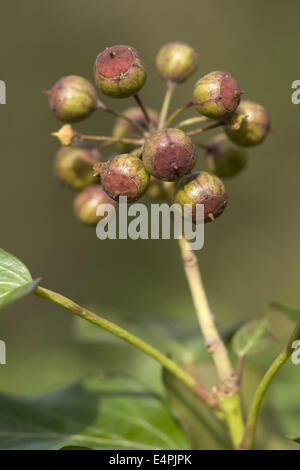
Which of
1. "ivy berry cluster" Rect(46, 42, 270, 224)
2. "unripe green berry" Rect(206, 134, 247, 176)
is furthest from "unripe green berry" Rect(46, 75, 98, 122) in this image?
"unripe green berry" Rect(206, 134, 247, 176)

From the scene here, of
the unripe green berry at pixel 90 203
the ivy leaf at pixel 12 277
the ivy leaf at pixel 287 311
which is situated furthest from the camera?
the unripe green berry at pixel 90 203

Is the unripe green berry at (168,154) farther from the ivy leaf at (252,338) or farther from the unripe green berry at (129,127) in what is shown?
the ivy leaf at (252,338)

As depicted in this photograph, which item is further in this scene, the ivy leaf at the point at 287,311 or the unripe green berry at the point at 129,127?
the unripe green berry at the point at 129,127

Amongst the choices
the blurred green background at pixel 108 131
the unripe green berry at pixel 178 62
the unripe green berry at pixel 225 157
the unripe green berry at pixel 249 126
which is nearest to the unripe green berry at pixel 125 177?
the unripe green berry at pixel 249 126

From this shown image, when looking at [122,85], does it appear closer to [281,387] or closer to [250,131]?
[250,131]

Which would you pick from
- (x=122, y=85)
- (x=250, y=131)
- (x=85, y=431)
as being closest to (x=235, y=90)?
(x=250, y=131)

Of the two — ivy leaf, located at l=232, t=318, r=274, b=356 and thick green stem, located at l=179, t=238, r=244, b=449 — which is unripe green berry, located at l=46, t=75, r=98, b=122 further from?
ivy leaf, located at l=232, t=318, r=274, b=356
